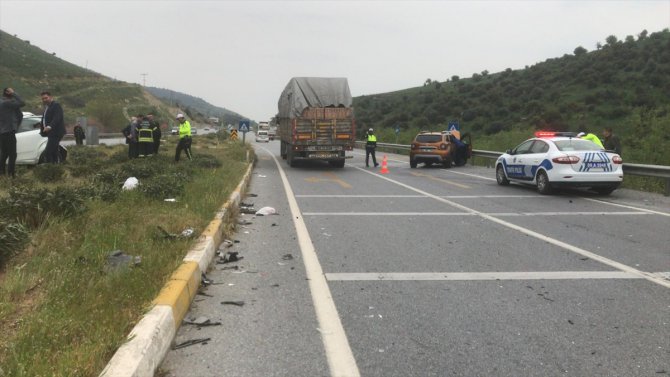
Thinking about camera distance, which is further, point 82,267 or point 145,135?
point 145,135

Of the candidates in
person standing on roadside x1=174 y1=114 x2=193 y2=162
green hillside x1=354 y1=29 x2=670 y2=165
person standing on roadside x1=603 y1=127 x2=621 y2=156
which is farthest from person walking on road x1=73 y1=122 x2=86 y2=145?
person standing on roadside x1=603 y1=127 x2=621 y2=156

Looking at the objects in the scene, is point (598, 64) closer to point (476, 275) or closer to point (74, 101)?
point (476, 275)

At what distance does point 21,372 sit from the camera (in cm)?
276

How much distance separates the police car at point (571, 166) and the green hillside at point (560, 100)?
1323 cm

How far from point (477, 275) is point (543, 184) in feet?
28.0

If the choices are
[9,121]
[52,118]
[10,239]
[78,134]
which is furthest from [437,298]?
[78,134]

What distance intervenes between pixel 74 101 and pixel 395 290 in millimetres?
96631

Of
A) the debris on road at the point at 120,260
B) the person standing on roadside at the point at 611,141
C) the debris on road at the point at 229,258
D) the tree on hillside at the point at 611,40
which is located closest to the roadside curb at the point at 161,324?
the debris on road at the point at 229,258

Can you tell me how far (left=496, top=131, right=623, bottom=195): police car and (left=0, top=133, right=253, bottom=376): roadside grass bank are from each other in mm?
8272

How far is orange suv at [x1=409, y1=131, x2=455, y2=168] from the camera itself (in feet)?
74.2

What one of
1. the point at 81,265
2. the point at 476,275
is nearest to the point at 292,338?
the point at 81,265

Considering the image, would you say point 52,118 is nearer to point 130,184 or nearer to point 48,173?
point 48,173

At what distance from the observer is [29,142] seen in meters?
14.5

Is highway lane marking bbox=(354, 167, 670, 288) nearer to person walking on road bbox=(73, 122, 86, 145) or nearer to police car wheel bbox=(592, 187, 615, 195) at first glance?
police car wheel bbox=(592, 187, 615, 195)
